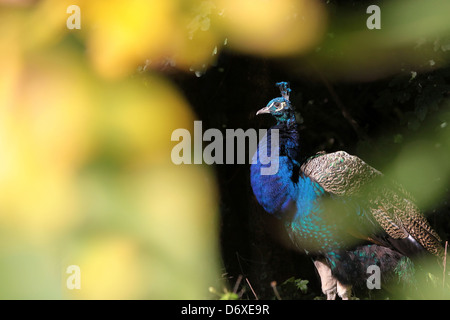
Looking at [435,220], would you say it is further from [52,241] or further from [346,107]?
[52,241]

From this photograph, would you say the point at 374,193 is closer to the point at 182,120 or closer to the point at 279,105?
the point at 279,105

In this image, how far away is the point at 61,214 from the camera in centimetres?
242

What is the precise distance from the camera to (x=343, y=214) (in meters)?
2.94

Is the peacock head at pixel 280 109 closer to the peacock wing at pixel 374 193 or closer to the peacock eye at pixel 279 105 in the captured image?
the peacock eye at pixel 279 105

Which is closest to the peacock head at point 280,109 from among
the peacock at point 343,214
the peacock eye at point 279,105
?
the peacock eye at point 279,105

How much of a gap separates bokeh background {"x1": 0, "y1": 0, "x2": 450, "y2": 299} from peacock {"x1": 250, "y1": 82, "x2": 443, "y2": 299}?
36 cm

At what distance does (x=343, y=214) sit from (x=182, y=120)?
1.02 metres

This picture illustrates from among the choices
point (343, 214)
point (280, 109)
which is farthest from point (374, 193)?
point (280, 109)

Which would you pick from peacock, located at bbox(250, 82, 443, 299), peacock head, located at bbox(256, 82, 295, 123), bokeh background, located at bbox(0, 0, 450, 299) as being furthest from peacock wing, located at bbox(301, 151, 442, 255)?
bokeh background, located at bbox(0, 0, 450, 299)

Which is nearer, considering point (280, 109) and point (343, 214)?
point (343, 214)

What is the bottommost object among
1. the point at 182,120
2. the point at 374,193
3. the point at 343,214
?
the point at 343,214

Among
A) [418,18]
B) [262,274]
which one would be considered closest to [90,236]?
[262,274]

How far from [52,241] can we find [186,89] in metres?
1.30

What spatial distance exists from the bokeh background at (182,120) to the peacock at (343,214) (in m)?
0.36
